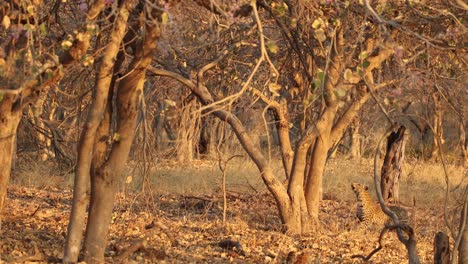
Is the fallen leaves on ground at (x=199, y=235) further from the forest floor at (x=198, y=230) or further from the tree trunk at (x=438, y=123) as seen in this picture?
the tree trunk at (x=438, y=123)

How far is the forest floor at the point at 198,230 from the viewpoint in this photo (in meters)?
8.36

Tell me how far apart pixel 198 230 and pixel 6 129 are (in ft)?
12.6

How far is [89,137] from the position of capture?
6680 millimetres

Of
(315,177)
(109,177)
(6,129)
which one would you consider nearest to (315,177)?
(315,177)

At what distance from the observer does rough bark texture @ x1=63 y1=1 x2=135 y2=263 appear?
6473 millimetres

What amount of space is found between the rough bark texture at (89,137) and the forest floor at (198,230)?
55cm

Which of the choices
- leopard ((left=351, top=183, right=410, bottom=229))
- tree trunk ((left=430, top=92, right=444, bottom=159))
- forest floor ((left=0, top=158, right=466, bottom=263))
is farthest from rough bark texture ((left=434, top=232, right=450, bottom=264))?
leopard ((left=351, top=183, right=410, bottom=229))

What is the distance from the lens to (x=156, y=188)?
14.6m

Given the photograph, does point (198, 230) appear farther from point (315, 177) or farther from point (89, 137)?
point (89, 137)

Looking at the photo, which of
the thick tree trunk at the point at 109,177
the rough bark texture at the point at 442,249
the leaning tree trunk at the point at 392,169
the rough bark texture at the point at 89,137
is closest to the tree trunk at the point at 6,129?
the rough bark texture at the point at 89,137

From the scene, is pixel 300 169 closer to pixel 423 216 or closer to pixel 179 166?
pixel 423 216

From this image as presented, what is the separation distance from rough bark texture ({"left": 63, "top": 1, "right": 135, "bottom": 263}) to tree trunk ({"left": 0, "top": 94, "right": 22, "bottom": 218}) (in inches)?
20.9

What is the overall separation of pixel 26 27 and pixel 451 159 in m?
19.9

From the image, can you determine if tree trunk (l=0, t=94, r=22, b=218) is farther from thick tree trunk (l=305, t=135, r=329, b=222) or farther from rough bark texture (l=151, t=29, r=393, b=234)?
thick tree trunk (l=305, t=135, r=329, b=222)
